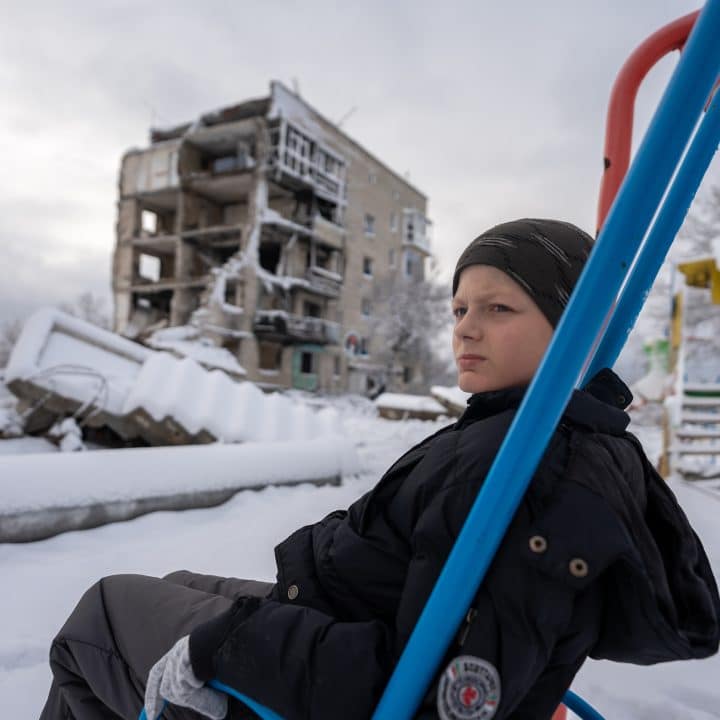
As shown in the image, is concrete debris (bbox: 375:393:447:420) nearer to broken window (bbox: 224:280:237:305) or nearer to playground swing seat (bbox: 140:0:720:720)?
playground swing seat (bbox: 140:0:720:720)

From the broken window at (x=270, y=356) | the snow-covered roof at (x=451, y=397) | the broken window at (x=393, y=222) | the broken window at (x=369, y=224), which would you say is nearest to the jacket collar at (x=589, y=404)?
the snow-covered roof at (x=451, y=397)

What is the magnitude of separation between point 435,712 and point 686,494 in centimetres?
407

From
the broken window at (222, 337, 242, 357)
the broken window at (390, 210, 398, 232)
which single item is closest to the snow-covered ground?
the broken window at (222, 337, 242, 357)

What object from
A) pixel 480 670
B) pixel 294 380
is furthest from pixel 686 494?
pixel 294 380

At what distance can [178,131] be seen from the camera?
899 inches

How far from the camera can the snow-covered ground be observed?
1.39 meters

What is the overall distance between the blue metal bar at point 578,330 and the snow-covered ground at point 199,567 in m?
1.14

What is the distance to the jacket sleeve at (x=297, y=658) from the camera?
0.67 meters

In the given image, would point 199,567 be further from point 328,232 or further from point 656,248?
point 328,232

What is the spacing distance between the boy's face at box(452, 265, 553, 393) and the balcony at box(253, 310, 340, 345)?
774 inches

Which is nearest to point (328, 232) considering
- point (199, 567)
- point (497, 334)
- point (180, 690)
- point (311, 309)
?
point (311, 309)

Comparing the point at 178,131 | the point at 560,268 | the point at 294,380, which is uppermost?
the point at 178,131

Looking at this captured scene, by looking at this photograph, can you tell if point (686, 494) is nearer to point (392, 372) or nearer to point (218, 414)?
point (218, 414)

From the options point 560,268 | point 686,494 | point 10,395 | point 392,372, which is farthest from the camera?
point 392,372
